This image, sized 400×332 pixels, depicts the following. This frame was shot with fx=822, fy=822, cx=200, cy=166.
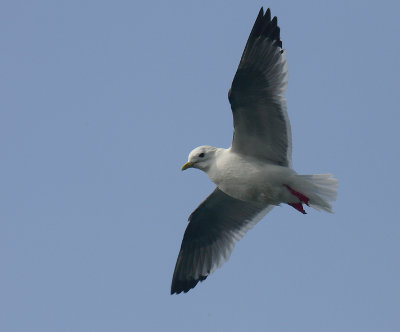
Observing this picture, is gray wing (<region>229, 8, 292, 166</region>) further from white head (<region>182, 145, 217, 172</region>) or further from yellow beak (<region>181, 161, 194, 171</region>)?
yellow beak (<region>181, 161, 194, 171</region>)

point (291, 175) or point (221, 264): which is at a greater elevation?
point (291, 175)

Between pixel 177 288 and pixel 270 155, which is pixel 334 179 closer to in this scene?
pixel 270 155

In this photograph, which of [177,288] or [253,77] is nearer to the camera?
[253,77]

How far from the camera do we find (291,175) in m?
10.2

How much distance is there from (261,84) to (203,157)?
1318 millimetres

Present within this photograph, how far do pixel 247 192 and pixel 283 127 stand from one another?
93 centimetres

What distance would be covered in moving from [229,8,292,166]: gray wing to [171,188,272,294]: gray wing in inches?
66.9

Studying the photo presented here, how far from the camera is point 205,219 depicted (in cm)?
1170

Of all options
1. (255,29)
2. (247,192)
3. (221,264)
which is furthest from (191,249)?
(255,29)

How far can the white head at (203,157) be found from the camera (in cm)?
1060

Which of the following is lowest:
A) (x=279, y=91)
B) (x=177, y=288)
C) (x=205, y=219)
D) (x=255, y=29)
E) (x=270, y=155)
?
(x=177, y=288)

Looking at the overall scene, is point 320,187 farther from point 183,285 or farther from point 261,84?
point 183,285

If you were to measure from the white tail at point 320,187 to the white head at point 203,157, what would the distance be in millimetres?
1192

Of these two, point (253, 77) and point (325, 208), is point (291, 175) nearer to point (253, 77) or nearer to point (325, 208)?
point (325, 208)
